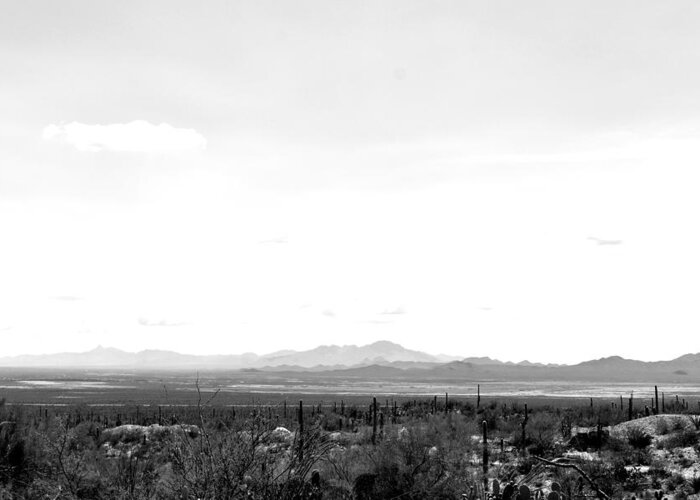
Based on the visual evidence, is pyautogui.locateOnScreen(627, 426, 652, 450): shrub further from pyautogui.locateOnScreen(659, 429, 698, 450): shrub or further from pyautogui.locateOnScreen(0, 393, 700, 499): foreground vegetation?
pyautogui.locateOnScreen(659, 429, 698, 450): shrub

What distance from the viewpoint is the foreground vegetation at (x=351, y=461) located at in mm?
7707

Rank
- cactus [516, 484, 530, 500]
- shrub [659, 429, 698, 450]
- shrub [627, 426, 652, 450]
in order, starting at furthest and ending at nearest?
shrub [627, 426, 652, 450], shrub [659, 429, 698, 450], cactus [516, 484, 530, 500]

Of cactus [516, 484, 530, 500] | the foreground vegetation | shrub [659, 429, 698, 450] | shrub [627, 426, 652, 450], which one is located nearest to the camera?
cactus [516, 484, 530, 500]

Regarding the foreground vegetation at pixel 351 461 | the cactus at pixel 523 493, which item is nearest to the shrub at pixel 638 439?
the foreground vegetation at pixel 351 461

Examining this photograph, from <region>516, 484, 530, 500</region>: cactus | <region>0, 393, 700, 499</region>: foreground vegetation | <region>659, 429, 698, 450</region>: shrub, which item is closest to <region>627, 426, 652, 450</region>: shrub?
<region>0, 393, 700, 499</region>: foreground vegetation

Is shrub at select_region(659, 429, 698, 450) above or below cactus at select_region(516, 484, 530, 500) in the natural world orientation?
below

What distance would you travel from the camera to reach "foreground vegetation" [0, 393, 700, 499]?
7.71 m

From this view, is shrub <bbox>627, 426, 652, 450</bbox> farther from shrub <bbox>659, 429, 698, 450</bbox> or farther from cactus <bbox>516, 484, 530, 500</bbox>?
cactus <bbox>516, 484, 530, 500</bbox>

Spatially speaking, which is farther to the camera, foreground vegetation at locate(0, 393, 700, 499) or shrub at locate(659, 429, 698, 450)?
shrub at locate(659, 429, 698, 450)

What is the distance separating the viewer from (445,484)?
785 inches

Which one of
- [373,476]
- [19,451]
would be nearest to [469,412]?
[373,476]

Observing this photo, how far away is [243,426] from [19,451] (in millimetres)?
12460

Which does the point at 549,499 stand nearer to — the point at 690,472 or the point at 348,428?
the point at 690,472

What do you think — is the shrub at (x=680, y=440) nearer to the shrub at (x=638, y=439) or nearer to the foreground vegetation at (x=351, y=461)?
the foreground vegetation at (x=351, y=461)
